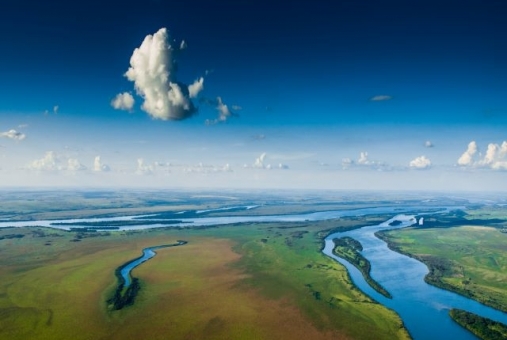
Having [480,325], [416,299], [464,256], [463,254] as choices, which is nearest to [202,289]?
[416,299]

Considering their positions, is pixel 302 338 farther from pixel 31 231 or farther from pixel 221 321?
pixel 31 231

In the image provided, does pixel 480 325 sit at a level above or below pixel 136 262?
below

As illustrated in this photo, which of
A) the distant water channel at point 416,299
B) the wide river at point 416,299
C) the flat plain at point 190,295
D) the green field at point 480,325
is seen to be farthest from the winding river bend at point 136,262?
the green field at point 480,325

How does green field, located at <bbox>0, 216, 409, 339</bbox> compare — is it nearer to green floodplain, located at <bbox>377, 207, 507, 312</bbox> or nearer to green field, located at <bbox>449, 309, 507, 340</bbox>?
green field, located at <bbox>449, 309, 507, 340</bbox>

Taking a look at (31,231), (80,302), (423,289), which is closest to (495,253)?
(423,289)

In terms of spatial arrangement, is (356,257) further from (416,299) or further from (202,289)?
(202,289)

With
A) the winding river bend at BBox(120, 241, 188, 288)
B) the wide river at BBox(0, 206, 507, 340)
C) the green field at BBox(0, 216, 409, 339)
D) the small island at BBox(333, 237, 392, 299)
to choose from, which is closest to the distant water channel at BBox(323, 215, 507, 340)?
the wide river at BBox(0, 206, 507, 340)
